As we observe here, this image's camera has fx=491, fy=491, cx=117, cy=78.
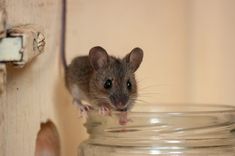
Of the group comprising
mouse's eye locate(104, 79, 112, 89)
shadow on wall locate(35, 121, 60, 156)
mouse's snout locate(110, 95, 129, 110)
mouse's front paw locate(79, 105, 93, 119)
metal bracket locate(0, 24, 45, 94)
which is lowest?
shadow on wall locate(35, 121, 60, 156)

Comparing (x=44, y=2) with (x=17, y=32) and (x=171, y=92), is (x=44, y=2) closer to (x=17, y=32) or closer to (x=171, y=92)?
(x=17, y=32)

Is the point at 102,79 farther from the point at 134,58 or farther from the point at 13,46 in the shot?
the point at 13,46

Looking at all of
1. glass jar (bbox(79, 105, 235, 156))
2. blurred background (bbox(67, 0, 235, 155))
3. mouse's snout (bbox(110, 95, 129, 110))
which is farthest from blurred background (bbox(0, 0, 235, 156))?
glass jar (bbox(79, 105, 235, 156))

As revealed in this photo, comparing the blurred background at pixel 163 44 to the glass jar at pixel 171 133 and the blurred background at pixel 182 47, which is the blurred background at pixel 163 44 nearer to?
the blurred background at pixel 182 47

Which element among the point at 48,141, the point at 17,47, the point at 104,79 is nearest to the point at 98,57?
the point at 104,79

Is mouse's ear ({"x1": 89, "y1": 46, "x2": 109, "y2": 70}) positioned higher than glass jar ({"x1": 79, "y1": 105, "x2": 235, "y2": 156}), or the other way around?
mouse's ear ({"x1": 89, "y1": 46, "x2": 109, "y2": 70})

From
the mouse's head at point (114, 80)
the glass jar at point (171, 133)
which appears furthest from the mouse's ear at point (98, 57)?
the glass jar at point (171, 133)

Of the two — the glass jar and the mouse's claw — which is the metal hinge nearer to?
the glass jar

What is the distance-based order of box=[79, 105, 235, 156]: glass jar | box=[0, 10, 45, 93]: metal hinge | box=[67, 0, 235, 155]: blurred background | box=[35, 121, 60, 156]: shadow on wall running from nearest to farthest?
box=[0, 10, 45, 93]: metal hinge → box=[79, 105, 235, 156]: glass jar → box=[35, 121, 60, 156]: shadow on wall → box=[67, 0, 235, 155]: blurred background

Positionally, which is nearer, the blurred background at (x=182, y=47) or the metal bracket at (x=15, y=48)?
the metal bracket at (x=15, y=48)
